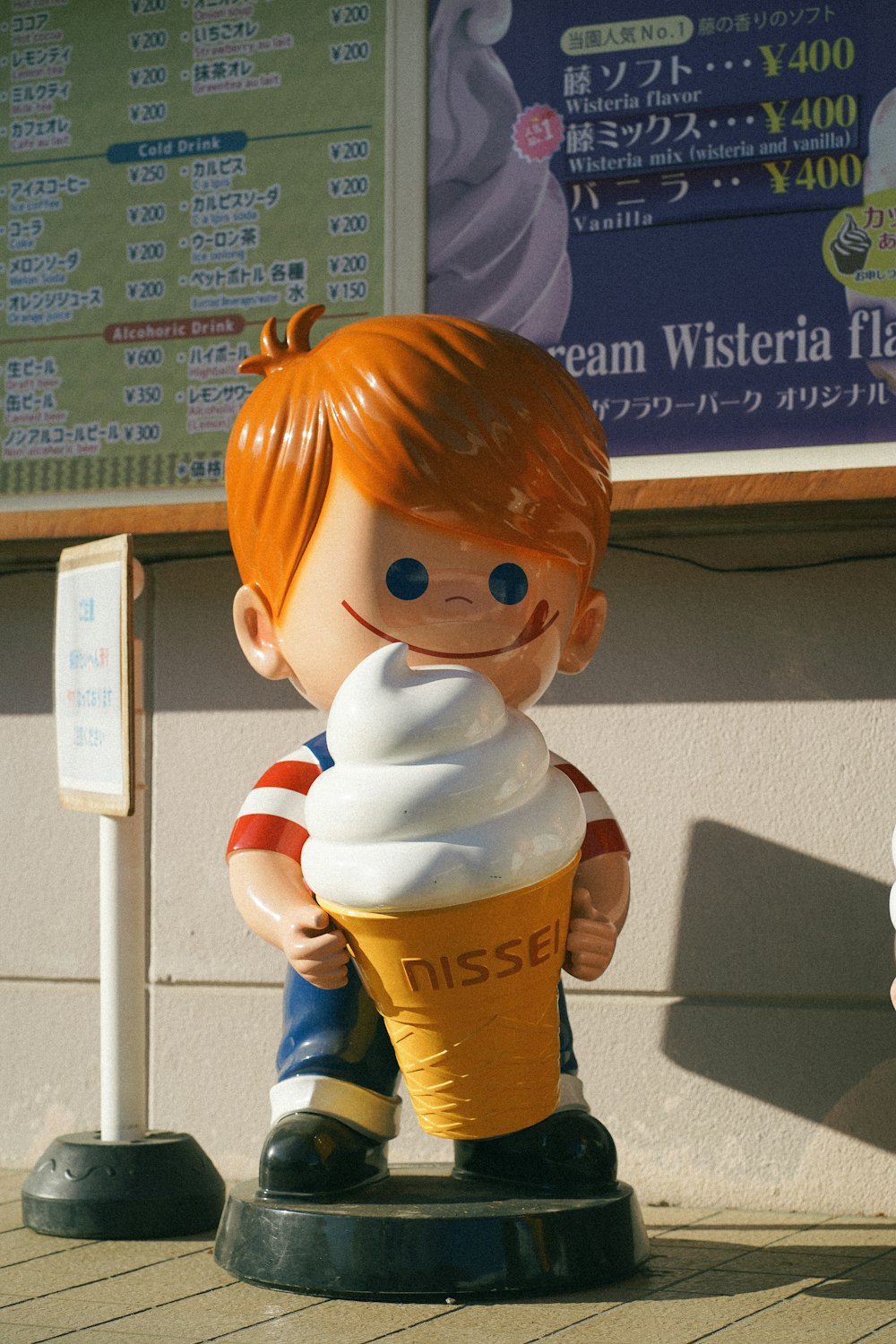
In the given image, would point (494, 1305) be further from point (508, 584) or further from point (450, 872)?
point (508, 584)

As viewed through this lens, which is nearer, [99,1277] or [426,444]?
[426,444]

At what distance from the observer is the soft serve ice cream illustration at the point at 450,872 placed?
234 cm

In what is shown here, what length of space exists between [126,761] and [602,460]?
1.11 m

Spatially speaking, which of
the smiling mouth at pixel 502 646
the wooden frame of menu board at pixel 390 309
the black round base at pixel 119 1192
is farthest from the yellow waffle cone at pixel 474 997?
the wooden frame of menu board at pixel 390 309

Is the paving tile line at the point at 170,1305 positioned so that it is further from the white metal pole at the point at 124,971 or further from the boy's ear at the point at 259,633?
the boy's ear at the point at 259,633

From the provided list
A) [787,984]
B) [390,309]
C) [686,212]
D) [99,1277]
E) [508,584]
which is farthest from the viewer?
[390,309]

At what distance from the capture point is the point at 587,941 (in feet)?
8.54

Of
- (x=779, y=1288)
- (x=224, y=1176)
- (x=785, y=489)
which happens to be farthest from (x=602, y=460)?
(x=224, y=1176)

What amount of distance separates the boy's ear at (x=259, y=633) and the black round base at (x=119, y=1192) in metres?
1.03

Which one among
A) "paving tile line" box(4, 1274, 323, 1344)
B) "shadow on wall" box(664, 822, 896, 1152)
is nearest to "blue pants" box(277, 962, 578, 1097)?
"paving tile line" box(4, 1274, 323, 1344)

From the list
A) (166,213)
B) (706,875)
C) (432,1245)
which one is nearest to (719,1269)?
(432,1245)

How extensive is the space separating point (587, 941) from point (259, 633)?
79 centimetres

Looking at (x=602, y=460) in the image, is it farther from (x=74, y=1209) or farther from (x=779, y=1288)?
(x=74, y=1209)

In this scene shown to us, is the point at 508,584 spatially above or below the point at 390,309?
below
